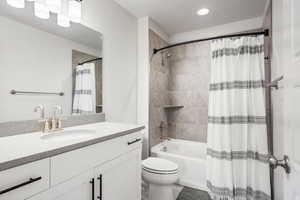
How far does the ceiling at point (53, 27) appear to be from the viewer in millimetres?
1072

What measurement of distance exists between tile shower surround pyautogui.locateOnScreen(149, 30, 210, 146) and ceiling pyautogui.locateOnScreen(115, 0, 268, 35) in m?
0.32

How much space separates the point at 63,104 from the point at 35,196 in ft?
2.85

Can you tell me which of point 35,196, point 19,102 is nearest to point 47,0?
point 19,102

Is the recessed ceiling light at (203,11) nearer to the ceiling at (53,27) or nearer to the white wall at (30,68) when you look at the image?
the ceiling at (53,27)

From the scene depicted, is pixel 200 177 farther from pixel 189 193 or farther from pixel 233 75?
pixel 233 75

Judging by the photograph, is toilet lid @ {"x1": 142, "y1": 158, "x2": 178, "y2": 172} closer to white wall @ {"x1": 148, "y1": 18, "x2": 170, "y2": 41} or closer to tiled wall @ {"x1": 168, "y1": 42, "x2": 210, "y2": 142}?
tiled wall @ {"x1": 168, "y1": 42, "x2": 210, "y2": 142}

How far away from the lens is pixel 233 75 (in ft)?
5.34

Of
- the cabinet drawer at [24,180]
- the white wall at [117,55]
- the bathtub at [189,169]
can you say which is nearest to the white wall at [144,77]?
the white wall at [117,55]

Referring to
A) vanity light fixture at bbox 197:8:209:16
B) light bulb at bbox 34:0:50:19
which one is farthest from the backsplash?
vanity light fixture at bbox 197:8:209:16

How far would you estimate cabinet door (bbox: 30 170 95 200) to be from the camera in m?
0.70

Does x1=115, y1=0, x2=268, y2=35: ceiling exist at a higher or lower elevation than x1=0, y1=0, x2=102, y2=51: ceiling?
higher

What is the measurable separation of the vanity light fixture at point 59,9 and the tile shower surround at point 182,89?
4.13ft

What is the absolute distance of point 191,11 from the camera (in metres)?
2.14

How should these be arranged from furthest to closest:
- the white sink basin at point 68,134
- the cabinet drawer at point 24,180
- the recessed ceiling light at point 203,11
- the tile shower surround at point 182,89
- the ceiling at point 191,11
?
the tile shower surround at point 182,89 < the recessed ceiling light at point 203,11 < the ceiling at point 191,11 < the white sink basin at point 68,134 < the cabinet drawer at point 24,180
